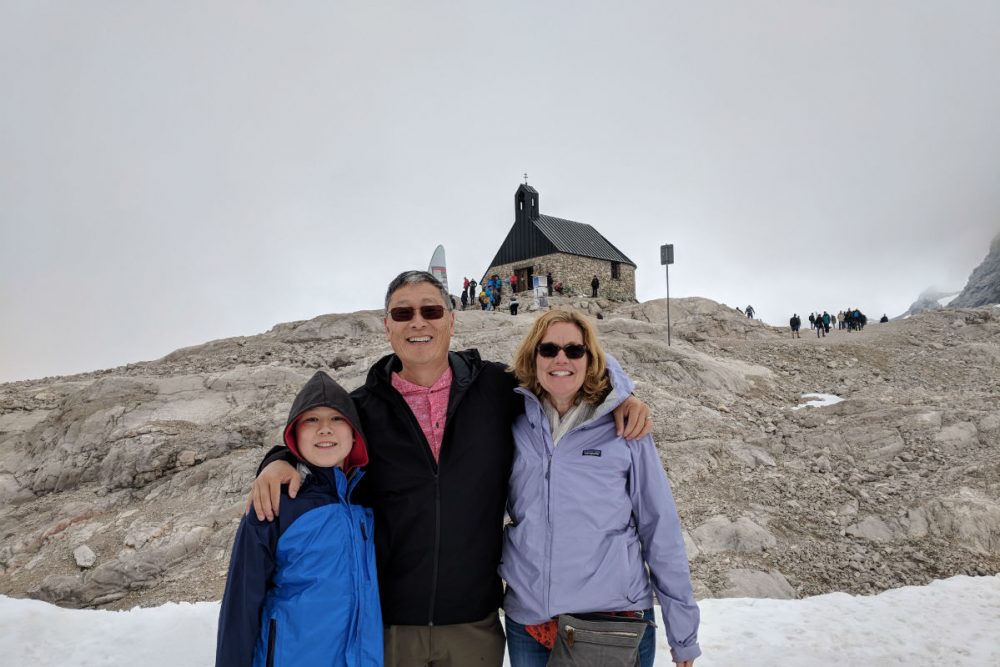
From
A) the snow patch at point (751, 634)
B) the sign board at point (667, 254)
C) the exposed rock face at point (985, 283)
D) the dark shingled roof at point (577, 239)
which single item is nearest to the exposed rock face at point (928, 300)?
the exposed rock face at point (985, 283)

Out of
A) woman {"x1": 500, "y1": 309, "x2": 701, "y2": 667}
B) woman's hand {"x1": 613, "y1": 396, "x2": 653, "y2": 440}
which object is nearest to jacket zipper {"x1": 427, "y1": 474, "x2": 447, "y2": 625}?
woman {"x1": 500, "y1": 309, "x2": 701, "y2": 667}

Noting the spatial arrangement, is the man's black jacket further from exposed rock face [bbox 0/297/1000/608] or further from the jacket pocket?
exposed rock face [bbox 0/297/1000/608]

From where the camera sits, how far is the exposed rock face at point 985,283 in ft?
333

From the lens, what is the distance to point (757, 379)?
62.2 feet

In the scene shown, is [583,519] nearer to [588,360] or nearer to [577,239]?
[588,360]

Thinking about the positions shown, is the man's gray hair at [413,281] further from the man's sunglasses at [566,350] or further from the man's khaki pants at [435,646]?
the man's khaki pants at [435,646]

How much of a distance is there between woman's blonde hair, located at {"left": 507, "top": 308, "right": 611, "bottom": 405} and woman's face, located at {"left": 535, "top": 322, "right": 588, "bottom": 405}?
0.04m

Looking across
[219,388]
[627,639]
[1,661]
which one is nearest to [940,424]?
[627,639]

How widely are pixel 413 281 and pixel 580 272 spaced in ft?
119

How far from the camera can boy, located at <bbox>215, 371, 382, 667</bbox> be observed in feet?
9.10

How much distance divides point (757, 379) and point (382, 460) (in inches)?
718

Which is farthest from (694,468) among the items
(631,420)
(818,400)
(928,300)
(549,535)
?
(928,300)

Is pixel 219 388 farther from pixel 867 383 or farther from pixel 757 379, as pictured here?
pixel 867 383

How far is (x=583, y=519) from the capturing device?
3.04m
